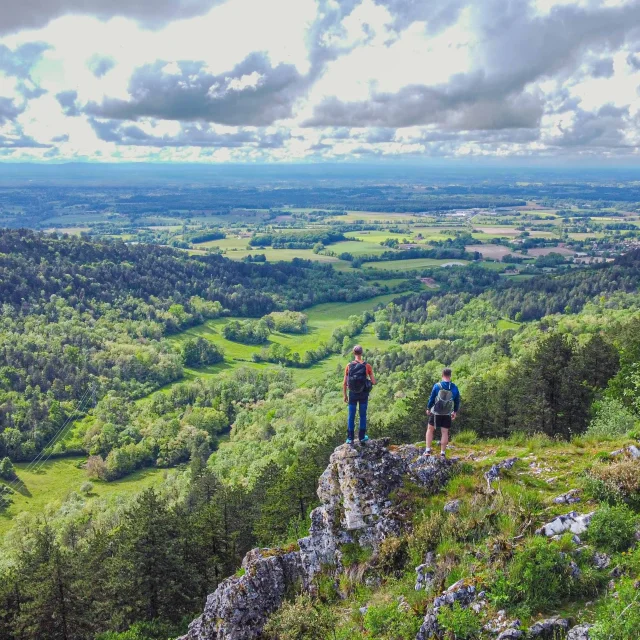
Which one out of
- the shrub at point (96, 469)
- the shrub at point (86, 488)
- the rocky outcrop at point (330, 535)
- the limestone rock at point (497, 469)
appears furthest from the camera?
the shrub at point (96, 469)

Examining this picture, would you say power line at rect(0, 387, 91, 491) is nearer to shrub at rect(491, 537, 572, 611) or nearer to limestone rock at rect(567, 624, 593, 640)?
shrub at rect(491, 537, 572, 611)

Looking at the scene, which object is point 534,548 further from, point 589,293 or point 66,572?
point 589,293

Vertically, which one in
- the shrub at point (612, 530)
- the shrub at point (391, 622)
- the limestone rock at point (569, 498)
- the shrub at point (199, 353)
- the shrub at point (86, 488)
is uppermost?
the shrub at point (612, 530)

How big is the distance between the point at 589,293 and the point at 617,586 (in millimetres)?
176793

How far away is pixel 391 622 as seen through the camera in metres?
15.7

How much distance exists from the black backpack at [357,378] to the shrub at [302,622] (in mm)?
7738

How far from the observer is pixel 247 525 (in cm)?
3991

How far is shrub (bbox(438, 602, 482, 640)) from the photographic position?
13906 mm

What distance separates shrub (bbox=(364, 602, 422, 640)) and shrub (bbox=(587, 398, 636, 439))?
1607cm

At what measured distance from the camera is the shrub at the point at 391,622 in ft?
49.8

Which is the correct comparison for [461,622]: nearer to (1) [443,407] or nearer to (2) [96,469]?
(1) [443,407]

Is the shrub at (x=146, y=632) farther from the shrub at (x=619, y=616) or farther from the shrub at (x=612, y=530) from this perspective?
the shrub at (x=619, y=616)

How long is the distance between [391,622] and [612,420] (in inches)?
843

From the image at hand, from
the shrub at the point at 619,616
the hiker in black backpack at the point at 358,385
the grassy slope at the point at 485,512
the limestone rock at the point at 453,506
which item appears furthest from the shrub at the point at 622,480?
the hiker in black backpack at the point at 358,385
